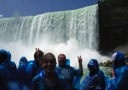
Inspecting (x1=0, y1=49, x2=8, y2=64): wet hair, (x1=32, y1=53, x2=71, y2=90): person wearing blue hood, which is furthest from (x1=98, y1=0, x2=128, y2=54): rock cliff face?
(x1=32, y1=53, x2=71, y2=90): person wearing blue hood

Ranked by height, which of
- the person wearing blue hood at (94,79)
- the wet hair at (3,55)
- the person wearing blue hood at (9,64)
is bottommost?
the person wearing blue hood at (94,79)

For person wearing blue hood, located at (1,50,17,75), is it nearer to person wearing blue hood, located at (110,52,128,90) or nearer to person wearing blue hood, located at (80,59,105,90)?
person wearing blue hood, located at (80,59,105,90)

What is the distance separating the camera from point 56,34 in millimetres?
42406

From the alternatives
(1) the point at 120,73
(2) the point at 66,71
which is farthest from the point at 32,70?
(1) the point at 120,73

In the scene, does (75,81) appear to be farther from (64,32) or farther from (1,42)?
(1,42)

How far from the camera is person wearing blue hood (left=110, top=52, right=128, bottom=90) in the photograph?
5.30m

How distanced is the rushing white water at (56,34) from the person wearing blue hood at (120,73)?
30407mm

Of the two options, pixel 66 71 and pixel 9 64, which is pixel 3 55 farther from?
pixel 66 71

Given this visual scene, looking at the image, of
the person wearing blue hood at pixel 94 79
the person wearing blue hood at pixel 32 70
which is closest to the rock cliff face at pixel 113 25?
the person wearing blue hood at pixel 94 79

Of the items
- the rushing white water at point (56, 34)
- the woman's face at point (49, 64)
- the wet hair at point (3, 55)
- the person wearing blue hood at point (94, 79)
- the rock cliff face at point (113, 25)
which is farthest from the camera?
the rock cliff face at point (113, 25)

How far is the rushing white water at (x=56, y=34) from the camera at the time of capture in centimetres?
3878

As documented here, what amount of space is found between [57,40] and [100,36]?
226 inches

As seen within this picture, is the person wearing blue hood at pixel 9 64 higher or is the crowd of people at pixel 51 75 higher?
the person wearing blue hood at pixel 9 64

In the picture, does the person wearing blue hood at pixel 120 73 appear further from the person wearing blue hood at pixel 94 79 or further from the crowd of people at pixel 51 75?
the person wearing blue hood at pixel 94 79
